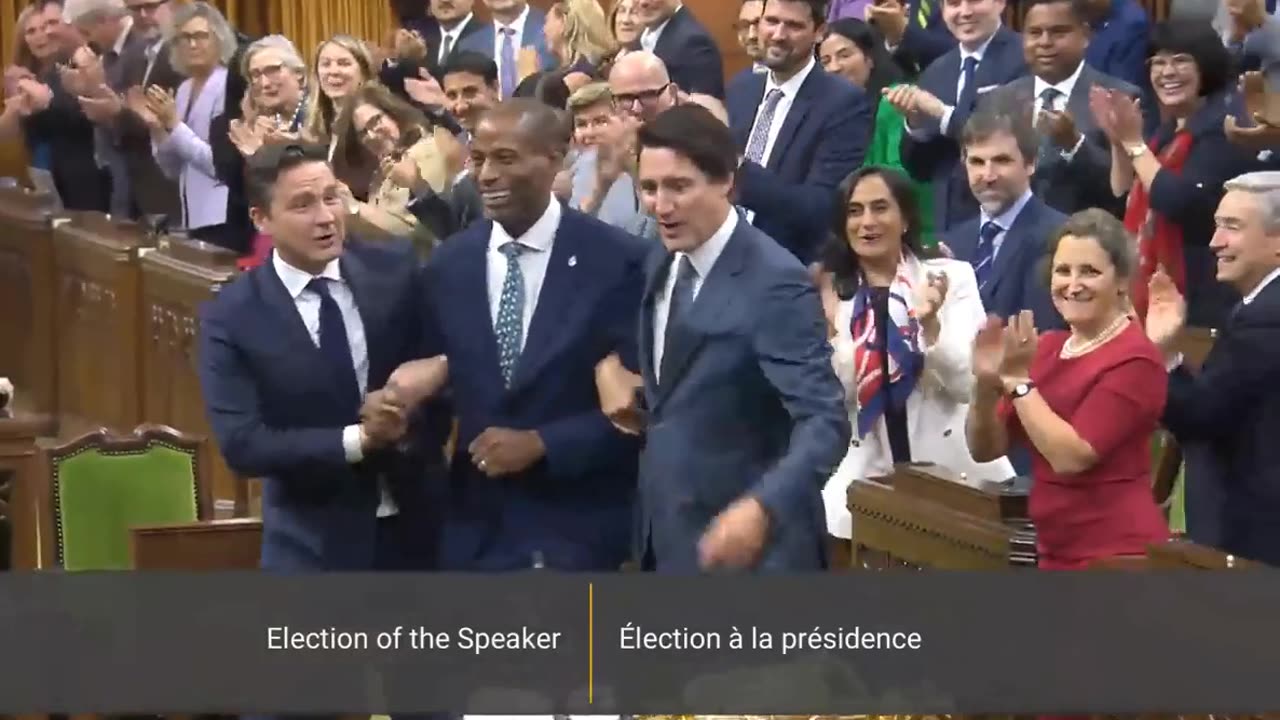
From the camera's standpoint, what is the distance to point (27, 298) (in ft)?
22.0

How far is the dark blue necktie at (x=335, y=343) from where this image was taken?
4836 millimetres

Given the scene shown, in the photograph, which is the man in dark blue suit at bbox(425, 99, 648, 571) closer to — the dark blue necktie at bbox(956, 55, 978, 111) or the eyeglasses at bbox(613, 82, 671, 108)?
the eyeglasses at bbox(613, 82, 671, 108)

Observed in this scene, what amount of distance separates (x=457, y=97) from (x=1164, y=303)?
2.25 metres

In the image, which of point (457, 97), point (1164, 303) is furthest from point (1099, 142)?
point (457, 97)

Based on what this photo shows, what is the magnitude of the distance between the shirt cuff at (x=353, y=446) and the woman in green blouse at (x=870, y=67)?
1.39 metres

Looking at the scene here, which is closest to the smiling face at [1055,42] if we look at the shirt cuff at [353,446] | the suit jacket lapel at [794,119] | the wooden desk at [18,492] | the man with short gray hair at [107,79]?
the suit jacket lapel at [794,119]

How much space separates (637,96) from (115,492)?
4.68 feet

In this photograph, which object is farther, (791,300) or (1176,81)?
(1176,81)

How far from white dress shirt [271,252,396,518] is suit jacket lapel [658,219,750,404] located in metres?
0.68

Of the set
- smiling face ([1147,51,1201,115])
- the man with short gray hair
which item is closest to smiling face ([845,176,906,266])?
smiling face ([1147,51,1201,115])

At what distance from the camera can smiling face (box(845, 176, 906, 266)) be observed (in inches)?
197

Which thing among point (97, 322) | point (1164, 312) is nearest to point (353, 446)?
point (1164, 312)

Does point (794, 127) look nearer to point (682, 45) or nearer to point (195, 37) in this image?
point (682, 45)

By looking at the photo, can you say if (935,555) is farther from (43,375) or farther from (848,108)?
(43,375)
